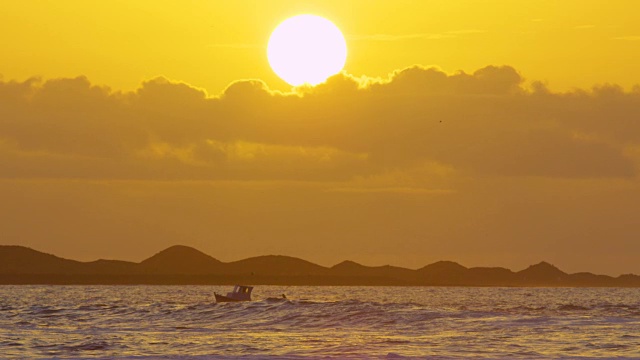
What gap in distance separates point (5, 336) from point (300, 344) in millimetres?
21396

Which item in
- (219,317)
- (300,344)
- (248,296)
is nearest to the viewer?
(300,344)

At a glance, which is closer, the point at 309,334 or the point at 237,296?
the point at 309,334

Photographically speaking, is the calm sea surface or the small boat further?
the small boat

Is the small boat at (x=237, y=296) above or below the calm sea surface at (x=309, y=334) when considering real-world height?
above

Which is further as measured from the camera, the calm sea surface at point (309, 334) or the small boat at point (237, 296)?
the small boat at point (237, 296)

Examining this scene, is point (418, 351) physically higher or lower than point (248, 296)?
lower

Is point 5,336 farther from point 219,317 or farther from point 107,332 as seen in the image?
point 219,317

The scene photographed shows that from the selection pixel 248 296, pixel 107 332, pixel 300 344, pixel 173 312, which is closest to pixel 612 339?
pixel 300 344

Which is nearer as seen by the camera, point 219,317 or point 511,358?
point 511,358

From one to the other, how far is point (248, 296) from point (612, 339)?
76.5m

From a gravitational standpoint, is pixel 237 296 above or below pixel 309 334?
above

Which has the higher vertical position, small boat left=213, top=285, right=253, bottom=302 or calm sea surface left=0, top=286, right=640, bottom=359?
small boat left=213, top=285, right=253, bottom=302

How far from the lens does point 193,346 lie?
72.1m

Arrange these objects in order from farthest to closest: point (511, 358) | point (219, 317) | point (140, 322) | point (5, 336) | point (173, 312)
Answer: point (173, 312)
point (219, 317)
point (140, 322)
point (5, 336)
point (511, 358)
